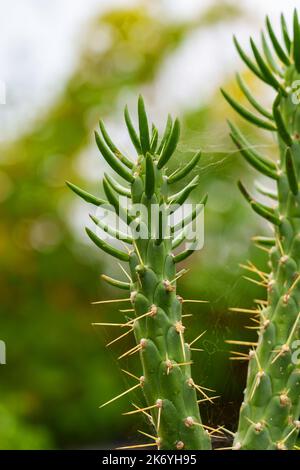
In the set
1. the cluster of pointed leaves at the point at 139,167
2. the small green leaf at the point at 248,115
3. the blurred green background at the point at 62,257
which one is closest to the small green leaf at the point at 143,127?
the cluster of pointed leaves at the point at 139,167

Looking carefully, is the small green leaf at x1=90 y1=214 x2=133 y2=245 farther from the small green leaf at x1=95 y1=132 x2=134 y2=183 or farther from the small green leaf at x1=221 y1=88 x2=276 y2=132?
the small green leaf at x1=221 y1=88 x2=276 y2=132

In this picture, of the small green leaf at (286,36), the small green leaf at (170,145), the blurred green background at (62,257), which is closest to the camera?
the small green leaf at (170,145)

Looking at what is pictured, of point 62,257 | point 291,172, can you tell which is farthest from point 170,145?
point 62,257

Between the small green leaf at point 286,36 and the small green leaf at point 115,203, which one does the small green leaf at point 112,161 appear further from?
the small green leaf at point 286,36

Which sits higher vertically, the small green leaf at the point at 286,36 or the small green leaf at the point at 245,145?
the small green leaf at the point at 286,36

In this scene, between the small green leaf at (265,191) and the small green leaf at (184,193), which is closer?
the small green leaf at (184,193)

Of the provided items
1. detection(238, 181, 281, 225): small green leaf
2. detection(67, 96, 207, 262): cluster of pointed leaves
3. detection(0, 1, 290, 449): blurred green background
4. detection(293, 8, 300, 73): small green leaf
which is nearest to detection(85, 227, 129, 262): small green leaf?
detection(67, 96, 207, 262): cluster of pointed leaves
